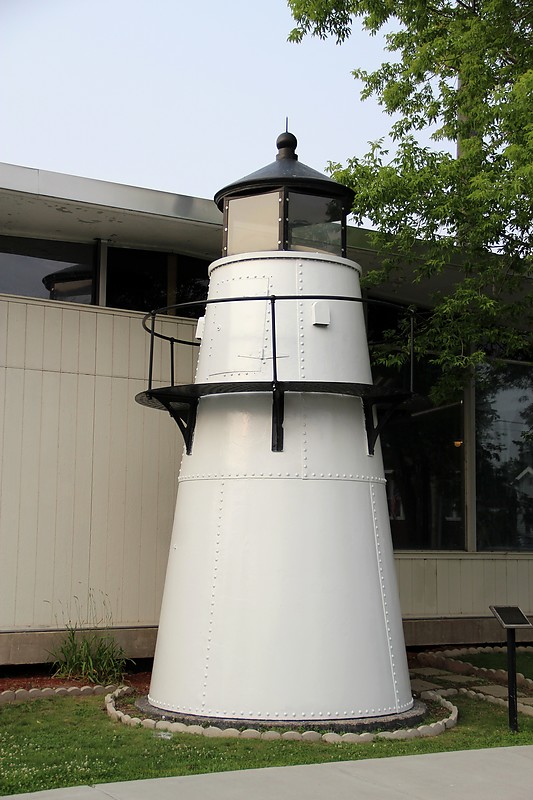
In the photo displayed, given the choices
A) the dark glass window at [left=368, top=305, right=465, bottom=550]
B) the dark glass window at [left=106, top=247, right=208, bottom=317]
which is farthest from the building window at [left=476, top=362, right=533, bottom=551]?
the dark glass window at [left=106, top=247, right=208, bottom=317]

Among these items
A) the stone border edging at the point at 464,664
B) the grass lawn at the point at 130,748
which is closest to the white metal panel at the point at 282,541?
the grass lawn at the point at 130,748

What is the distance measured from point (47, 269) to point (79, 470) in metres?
2.58

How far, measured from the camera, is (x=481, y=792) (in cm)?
628

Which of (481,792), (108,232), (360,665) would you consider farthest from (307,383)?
(108,232)

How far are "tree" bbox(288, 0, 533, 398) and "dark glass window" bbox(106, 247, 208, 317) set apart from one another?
7.86 feet

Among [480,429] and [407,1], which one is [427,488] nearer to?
[480,429]

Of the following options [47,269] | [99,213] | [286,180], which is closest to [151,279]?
[47,269]

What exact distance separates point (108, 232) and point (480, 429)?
260 inches

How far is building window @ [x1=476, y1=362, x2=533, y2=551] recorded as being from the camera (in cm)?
1488

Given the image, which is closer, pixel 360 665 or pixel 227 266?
pixel 360 665

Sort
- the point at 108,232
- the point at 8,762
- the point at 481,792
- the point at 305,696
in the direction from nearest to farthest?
the point at 481,792, the point at 8,762, the point at 305,696, the point at 108,232

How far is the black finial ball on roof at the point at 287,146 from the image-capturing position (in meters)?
9.73

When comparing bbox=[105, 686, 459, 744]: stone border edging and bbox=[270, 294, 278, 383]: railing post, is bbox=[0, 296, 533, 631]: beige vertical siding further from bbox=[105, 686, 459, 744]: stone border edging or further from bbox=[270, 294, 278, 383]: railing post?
bbox=[270, 294, 278, 383]: railing post

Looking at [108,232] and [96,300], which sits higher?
[108,232]
